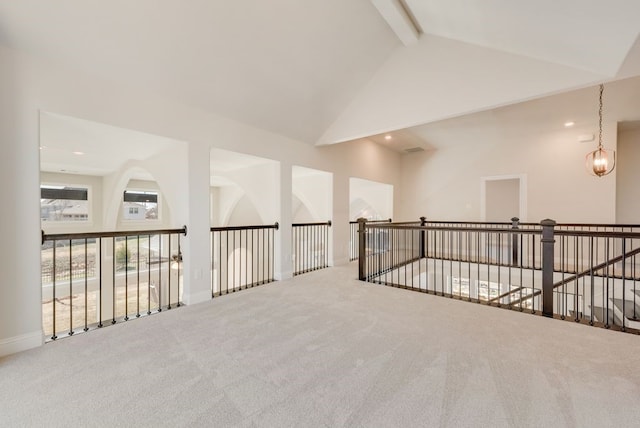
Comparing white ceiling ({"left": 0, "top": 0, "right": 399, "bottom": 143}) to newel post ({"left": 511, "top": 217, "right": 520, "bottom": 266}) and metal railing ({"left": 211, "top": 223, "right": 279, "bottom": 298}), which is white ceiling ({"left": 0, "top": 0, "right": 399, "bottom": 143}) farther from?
newel post ({"left": 511, "top": 217, "right": 520, "bottom": 266})

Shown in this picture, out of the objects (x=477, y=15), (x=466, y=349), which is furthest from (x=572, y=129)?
(x=466, y=349)

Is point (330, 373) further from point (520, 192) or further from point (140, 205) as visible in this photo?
point (140, 205)

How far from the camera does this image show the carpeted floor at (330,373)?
149 cm

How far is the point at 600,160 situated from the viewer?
4.47m

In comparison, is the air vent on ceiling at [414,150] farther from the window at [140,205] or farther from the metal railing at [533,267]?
the window at [140,205]

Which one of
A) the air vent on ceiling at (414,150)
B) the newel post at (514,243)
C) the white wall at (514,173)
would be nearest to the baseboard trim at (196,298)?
the newel post at (514,243)

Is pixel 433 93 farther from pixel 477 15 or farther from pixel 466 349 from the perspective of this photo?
pixel 466 349

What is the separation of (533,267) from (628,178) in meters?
4.83

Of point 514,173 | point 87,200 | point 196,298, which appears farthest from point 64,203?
point 514,173

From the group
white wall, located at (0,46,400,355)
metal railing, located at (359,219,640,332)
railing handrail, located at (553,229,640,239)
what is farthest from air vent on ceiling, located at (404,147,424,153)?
railing handrail, located at (553,229,640,239)

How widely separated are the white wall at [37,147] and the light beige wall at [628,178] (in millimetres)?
7570

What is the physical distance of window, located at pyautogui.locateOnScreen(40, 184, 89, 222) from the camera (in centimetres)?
709

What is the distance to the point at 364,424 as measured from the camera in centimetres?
143

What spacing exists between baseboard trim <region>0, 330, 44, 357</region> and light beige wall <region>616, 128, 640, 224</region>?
392 inches
